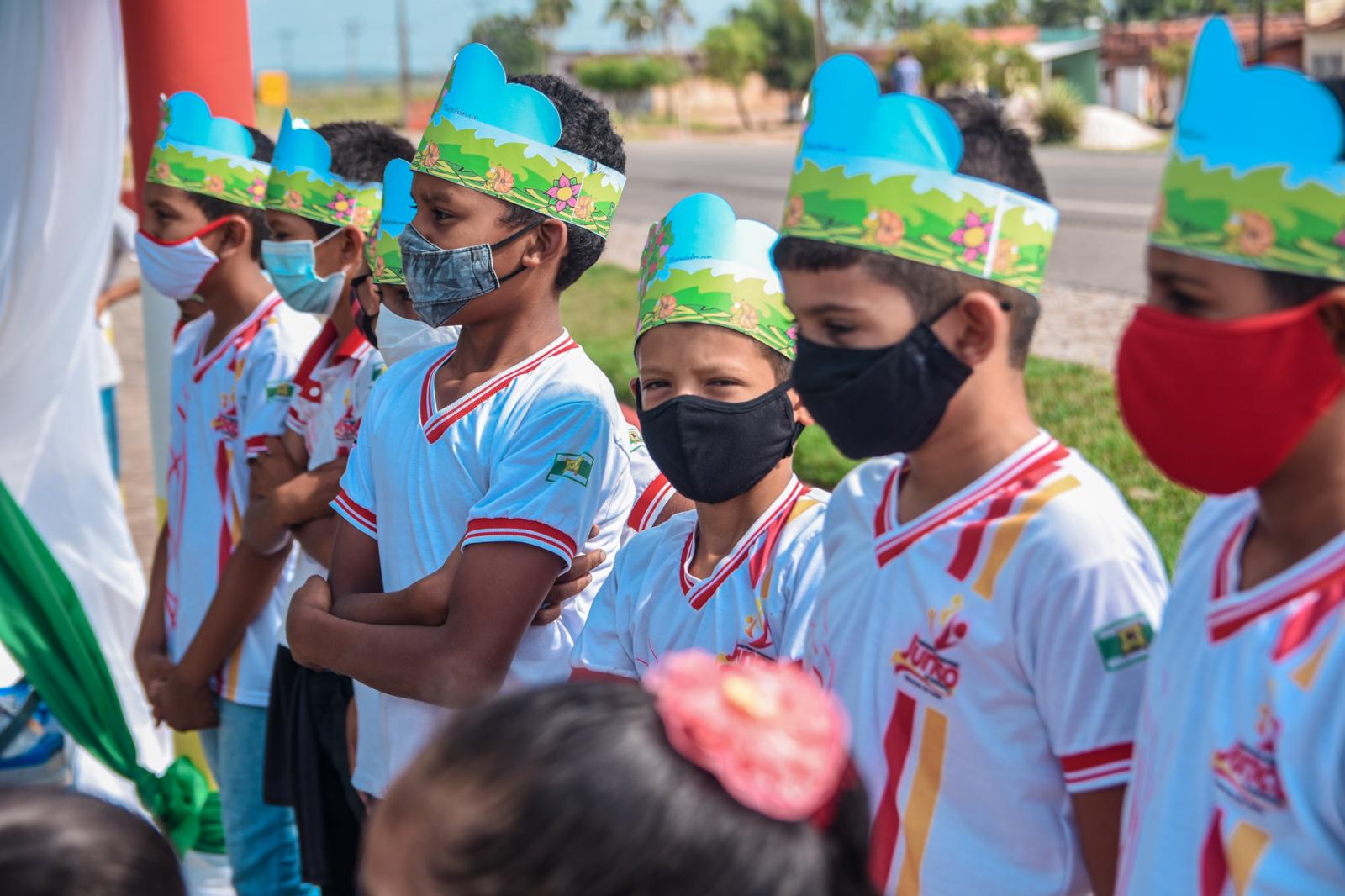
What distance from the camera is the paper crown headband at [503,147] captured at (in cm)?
298

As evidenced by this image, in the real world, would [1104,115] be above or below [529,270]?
below

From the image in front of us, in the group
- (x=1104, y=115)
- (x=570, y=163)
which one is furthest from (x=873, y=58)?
(x=570, y=163)

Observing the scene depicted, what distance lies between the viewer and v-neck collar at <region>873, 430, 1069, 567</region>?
203cm

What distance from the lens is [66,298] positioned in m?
5.35

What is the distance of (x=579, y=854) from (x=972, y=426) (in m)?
1.00

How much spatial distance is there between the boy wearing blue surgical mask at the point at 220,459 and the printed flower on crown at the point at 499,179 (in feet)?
3.82

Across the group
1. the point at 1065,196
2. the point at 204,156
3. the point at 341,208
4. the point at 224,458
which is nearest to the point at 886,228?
the point at 341,208

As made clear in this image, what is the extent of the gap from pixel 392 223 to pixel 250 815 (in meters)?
1.76

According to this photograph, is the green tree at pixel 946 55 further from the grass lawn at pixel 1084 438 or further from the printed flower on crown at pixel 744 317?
the printed flower on crown at pixel 744 317

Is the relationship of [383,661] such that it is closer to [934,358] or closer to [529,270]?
[529,270]

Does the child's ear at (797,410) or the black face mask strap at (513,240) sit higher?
the black face mask strap at (513,240)

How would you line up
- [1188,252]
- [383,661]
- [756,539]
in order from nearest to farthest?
[1188,252] → [756,539] → [383,661]

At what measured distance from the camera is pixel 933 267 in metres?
2.09

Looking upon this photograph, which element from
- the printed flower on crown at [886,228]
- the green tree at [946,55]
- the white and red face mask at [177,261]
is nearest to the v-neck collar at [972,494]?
the printed flower on crown at [886,228]
